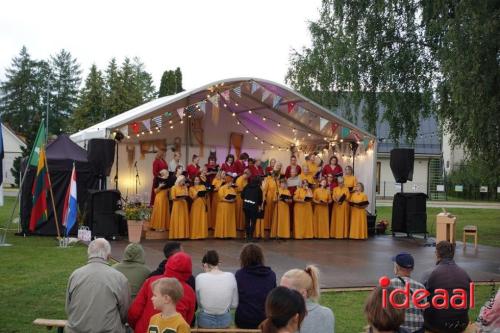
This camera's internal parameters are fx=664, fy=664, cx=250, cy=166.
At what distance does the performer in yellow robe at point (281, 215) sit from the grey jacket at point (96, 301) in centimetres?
1030

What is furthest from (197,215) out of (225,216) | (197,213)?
(225,216)

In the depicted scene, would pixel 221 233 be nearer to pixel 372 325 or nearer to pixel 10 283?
pixel 10 283

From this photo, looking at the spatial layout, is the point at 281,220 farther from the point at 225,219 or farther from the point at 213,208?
the point at 213,208

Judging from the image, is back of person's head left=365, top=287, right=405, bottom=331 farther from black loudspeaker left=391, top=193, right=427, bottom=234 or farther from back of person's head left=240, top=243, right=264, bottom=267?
black loudspeaker left=391, top=193, right=427, bottom=234

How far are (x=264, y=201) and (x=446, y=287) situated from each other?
974 cm

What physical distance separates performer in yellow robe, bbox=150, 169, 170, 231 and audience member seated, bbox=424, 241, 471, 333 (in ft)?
32.1

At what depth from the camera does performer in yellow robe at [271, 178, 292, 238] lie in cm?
1548

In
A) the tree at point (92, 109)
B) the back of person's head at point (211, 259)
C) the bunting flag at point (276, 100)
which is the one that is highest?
the tree at point (92, 109)

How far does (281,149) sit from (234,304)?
14.3 metres

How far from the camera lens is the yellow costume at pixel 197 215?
1483 cm

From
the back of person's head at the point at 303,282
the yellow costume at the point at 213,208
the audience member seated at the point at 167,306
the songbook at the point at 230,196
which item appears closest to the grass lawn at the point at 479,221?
the songbook at the point at 230,196

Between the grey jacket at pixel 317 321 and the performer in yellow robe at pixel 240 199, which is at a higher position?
the performer in yellow robe at pixel 240 199

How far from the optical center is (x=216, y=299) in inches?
225

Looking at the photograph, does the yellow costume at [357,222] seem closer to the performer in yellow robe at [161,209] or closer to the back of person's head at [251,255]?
the performer in yellow robe at [161,209]
